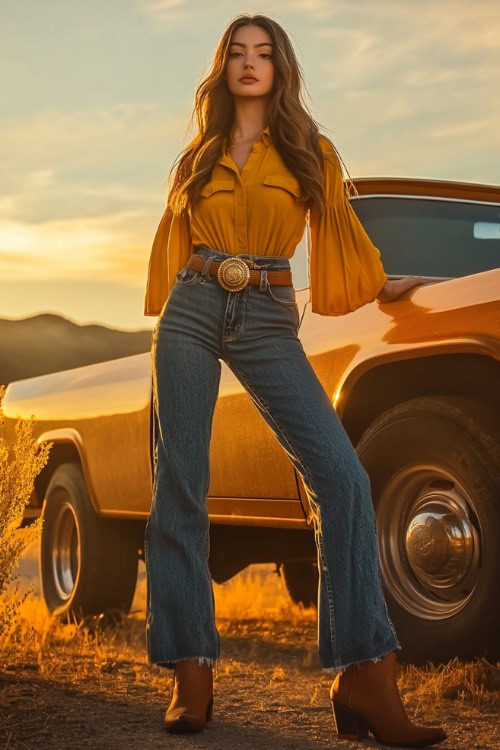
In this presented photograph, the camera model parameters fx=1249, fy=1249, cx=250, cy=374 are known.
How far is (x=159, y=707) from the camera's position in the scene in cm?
432

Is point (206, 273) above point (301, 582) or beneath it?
above

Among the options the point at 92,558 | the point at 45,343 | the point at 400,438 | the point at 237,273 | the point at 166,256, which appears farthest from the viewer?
the point at 45,343

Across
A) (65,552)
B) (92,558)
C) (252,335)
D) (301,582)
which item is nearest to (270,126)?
(252,335)

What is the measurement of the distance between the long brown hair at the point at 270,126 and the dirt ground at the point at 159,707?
1622 millimetres

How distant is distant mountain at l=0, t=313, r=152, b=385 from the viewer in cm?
2831

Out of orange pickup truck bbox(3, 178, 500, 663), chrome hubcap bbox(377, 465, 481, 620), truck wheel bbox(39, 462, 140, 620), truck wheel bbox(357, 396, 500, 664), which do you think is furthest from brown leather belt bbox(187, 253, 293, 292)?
truck wheel bbox(39, 462, 140, 620)

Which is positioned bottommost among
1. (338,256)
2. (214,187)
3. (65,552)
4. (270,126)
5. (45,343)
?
(65,552)

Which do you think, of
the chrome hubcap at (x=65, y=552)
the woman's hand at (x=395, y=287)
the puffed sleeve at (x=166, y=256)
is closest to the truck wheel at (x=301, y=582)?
the chrome hubcap at (x=65, y=552)

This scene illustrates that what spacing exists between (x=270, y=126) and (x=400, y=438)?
136 cm

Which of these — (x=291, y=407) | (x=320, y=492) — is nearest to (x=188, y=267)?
(x=291, y=407)

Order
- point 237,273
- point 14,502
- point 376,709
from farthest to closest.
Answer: point 14,502, point 237,273, point 376,709

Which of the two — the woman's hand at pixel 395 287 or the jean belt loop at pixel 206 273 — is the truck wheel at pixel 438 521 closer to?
the woman's hand at pixel 395 287

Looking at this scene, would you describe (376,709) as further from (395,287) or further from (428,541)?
(395,287)

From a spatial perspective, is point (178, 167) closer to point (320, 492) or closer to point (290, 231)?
point (290, 231)
